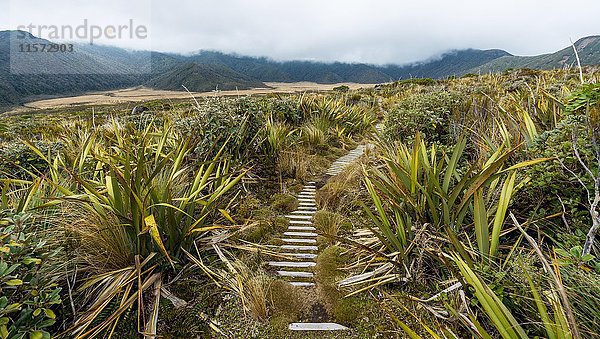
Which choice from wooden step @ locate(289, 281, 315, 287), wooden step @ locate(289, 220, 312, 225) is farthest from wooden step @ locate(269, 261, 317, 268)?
wooden step @ locate(289, 220, 312, 225)

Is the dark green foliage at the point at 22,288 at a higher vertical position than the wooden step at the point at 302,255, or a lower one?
higher

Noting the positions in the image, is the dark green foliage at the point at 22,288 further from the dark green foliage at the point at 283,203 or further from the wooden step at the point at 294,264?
the dark green foliage at the point at 283,203

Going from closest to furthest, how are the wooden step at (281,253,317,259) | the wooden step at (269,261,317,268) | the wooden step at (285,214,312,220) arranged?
the wooden step at (269,261,317,268), the wooden step at (281,253,317,259), the wooden step at (285,214,312,220)

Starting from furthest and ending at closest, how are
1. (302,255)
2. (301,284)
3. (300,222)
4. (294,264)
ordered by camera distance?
(300,222), (302,255), (294,264), (301,284)

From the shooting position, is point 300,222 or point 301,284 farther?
point 300,222

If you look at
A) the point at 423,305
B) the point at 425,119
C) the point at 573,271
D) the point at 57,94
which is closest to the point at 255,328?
the point at 423,305

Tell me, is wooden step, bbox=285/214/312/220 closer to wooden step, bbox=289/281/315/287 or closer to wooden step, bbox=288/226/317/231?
wooden step, bbox=288/226/317/231

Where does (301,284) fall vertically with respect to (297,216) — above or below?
below

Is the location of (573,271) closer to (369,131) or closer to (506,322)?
(506,322)

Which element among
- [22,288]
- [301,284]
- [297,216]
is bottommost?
[301,284]

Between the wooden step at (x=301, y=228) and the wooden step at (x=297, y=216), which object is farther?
the wooden step at (x=297, y=216)

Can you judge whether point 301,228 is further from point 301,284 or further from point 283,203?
point 301,284

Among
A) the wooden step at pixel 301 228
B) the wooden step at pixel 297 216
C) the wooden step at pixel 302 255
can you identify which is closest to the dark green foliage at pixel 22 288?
the wooden step at pixel 302 255

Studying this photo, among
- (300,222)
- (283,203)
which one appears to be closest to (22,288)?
(300,222)
